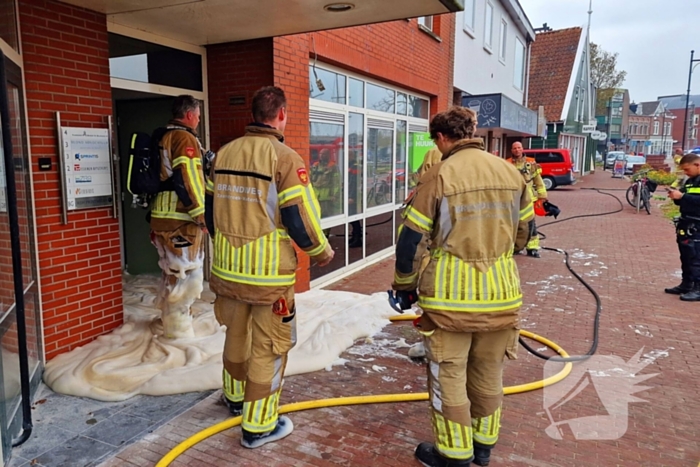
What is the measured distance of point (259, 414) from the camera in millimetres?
3057

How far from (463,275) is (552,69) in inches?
1204

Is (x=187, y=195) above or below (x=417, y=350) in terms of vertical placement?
above

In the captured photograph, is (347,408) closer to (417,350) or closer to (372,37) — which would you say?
(417,350)

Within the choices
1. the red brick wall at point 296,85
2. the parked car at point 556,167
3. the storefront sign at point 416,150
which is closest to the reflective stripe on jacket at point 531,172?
the storefront sign at point 416,150

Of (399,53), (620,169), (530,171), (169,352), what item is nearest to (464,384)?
(169,352)

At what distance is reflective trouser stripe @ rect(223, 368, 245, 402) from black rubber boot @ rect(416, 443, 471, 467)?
45.7 inches

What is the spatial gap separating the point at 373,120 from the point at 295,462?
593 centimetres

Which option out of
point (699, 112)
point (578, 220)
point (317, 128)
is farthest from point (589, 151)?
point (699, 112)

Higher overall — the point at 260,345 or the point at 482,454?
the point at 260,345

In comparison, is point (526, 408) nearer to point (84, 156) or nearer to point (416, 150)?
point (84, 156)

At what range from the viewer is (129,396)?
369cm

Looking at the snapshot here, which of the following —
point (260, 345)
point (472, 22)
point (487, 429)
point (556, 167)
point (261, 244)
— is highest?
point (472, 22)

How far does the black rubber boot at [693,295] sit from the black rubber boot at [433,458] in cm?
506

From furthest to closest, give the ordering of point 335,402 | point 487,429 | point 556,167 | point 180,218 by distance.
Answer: point 556,167
point 180,218
point 335,402
point 487,429
